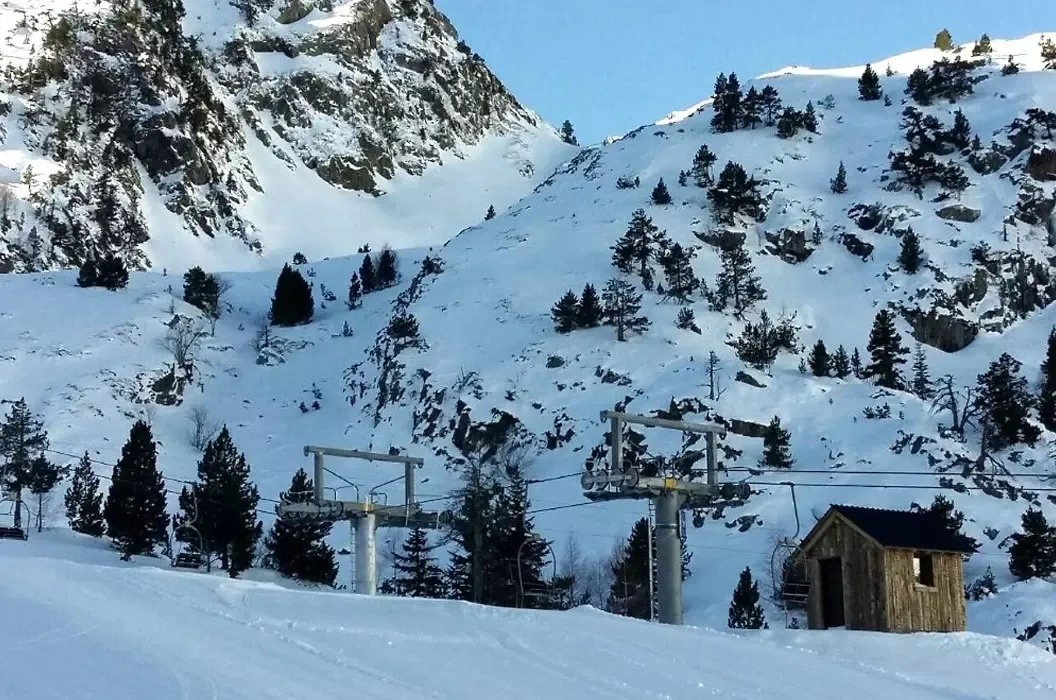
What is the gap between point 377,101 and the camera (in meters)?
172

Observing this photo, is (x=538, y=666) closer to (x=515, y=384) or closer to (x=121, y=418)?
(x=515, y=384)

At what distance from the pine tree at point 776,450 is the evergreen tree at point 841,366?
11.6 m

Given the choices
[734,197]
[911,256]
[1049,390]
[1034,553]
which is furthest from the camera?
[734,197]

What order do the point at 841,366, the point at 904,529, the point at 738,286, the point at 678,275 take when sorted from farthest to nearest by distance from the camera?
the point at 678,275 < the point at 738,286 < the point at 841,366 < the point at 904,529

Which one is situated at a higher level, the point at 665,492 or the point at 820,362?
the point at 820,362

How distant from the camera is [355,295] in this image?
10506cm

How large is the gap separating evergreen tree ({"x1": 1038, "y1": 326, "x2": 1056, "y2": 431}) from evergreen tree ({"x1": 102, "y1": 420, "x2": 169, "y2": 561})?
50.9 m

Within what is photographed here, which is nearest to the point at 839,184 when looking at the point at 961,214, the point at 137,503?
the point at 961,214

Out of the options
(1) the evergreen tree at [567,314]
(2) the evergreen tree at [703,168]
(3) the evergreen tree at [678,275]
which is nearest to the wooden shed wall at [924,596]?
(1) the evergreen tree at [567,314]

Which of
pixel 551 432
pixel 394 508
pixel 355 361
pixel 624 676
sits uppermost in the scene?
pixel 355 361

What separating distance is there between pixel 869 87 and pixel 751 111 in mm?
15138

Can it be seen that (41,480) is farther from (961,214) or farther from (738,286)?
(961,214)

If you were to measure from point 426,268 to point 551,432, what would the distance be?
3438 cm

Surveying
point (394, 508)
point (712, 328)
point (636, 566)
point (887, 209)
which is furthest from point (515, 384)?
point (887, 209)
